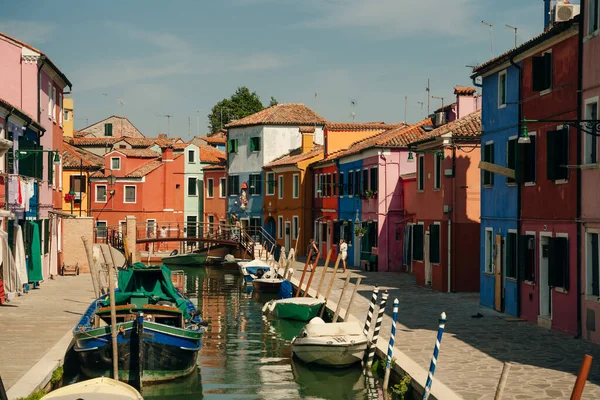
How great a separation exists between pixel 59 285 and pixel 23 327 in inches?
509

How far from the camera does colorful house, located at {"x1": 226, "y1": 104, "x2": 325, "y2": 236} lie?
6325 centimetres

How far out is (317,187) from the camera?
55562 millimetres

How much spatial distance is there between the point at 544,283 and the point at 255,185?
138ft

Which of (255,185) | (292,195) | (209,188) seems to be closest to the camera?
(292,195)

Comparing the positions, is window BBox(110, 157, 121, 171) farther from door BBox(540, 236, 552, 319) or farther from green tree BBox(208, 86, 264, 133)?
door BBox(540, 236, 552, 319)

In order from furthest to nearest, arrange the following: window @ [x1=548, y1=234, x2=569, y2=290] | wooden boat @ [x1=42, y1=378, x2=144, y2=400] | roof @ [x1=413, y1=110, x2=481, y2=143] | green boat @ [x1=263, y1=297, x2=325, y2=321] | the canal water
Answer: roof @ [x1=413, y1=110, x2=481, y2=143] → green boat @ [x1=263, y1=297, x2=325, y2=321] → window @ [x1=548, y1=234, x2=569, y2=290] → the canal water → wooden boat @ [x1=42, y1=378, x2=144, y2=400]

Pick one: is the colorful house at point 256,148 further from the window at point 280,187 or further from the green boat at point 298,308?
the green boat at point 298,308

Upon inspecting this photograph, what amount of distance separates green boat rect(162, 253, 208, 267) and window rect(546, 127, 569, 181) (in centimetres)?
3667

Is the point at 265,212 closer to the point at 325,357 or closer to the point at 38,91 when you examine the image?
the point at 38,91

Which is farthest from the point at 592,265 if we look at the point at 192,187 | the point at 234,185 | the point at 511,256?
the point at 192,187

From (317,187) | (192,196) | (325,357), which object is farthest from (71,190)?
(325,357)

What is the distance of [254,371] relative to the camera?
1986 centimetres

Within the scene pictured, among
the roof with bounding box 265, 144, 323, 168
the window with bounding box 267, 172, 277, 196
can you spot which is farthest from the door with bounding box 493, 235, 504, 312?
the window with bounding box 267, 172, 277, 196

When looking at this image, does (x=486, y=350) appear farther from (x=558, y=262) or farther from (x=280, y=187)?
(x=280, y=187)
